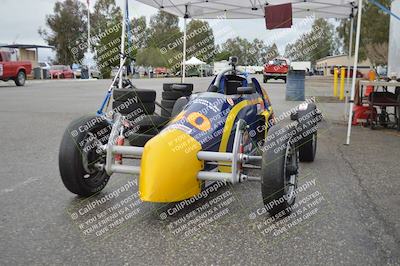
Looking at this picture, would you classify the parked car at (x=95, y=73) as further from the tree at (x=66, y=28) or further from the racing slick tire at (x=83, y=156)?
the racing slick tire at (x=83, y=156)

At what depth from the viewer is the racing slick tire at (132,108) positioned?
7537mm

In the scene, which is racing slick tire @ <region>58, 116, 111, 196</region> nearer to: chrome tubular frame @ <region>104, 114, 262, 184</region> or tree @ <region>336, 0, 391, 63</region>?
chrome tubular frame @ <region>104, 114, 262, 184</region>

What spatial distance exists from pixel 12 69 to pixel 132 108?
59.4 ft

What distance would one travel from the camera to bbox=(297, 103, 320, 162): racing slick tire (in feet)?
19.4

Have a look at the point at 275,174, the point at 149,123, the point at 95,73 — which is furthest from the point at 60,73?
the point at 275,174

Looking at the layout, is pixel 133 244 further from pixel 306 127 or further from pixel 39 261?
pixel 306 127

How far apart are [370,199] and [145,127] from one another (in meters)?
3.01

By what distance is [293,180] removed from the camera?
4250 mm

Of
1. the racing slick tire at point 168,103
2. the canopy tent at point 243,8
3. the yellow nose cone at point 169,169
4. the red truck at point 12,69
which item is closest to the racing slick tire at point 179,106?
the yellow nose cone at point 169,169

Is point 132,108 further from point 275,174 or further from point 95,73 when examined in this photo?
point 95,73

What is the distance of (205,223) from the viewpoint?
12.7 ft

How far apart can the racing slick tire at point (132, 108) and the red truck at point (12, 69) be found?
17127 millimetres

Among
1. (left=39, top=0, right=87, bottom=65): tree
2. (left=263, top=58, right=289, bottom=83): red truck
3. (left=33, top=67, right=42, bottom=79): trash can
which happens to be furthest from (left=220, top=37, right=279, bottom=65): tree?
(left=39, top=0, right=87, bottom=65): tree

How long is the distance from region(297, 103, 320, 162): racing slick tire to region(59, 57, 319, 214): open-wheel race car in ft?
1.51
